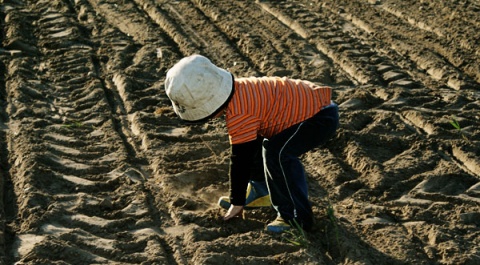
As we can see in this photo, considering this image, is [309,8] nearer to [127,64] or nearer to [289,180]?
[127,64]

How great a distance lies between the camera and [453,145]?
5.82 metres

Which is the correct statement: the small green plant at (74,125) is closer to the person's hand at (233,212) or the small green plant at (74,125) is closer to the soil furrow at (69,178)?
the soil furrow at (69,178)

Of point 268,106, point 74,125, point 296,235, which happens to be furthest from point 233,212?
point 74,125

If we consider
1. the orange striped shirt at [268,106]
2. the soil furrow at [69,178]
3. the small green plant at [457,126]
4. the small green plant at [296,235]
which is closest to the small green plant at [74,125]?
the soil furrow at [69,178]

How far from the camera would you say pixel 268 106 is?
Answer: 14.7 feet

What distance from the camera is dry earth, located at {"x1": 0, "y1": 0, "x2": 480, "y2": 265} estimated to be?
15.4 feet

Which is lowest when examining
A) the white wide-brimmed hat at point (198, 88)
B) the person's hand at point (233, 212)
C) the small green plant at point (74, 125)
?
the person's hand at point (233, 212)

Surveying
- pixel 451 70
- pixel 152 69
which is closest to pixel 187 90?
pixel 152 69

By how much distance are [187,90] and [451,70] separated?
3.95m

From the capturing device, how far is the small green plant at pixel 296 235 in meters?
4.64

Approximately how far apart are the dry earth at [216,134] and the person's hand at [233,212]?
0.23ft

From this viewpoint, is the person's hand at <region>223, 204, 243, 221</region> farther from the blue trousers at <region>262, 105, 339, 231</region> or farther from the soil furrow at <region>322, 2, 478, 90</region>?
the soil furrow at <region>322, 2, 478, 90</region>

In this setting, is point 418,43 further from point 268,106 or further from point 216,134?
point 268,106

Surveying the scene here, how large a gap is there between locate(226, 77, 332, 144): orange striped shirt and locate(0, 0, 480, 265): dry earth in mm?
737
